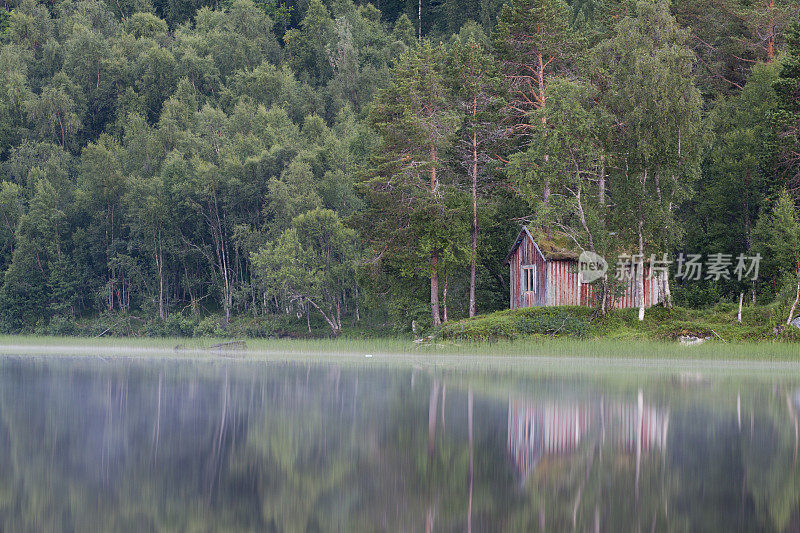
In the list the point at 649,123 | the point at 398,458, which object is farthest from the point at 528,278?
the point at 398,458

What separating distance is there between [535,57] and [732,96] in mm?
11654

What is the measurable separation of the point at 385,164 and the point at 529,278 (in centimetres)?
874

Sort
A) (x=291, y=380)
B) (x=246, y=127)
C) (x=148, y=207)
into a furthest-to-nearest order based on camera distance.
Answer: (x=246, y=127), (x=148, y=207), (x=291, y=380)

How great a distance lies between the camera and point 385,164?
1713 inches

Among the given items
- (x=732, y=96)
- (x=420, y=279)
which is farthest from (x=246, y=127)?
(x=732, y=96)

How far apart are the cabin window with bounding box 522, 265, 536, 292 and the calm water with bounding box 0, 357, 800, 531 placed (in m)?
20.0

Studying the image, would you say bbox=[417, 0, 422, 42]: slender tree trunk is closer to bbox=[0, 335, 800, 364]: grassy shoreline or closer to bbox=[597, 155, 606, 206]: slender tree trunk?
bbox=[0, 335, 800, 364]: grassy shoreline

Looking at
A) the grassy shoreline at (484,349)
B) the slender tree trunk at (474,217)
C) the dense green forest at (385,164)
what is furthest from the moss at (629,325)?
the slender tree trunk at (474,217)

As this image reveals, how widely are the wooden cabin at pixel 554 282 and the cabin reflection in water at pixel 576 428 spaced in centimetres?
2226

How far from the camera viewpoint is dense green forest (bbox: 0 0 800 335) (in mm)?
38562

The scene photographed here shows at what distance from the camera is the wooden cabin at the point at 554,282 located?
41594 millimetres

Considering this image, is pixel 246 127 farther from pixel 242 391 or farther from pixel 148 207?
pixel 242 391

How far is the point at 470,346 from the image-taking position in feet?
122

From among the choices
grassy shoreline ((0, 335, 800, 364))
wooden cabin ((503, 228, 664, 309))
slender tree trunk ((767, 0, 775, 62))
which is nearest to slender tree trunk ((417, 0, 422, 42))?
slender tree trunk ((767, 0, 775, 62))
